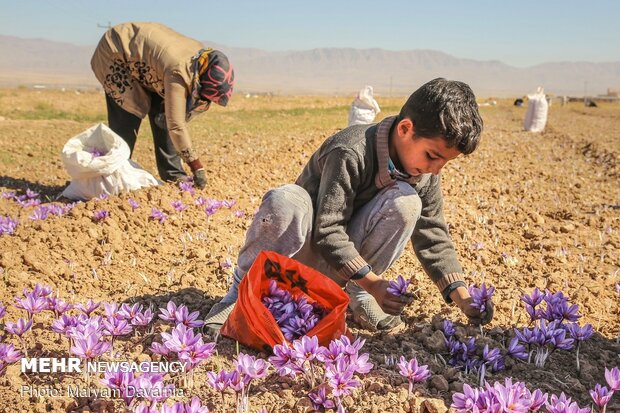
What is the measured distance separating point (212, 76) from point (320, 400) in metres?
3.59

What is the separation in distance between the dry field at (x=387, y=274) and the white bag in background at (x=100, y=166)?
0.45m

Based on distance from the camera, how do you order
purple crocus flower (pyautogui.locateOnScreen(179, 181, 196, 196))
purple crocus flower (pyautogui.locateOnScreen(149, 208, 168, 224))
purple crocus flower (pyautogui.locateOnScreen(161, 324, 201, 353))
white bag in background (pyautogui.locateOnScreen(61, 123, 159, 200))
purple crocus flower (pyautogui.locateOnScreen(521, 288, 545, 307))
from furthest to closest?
white bag in background (pyautogui.locateOnScreen(61, 123, 159, 200)) < purple crocus flower (pyautogui.locateOnScreen(179, 181, 196, 196)) < purple crocus flower (pyautogui.locateOnScreen(149, 208, 168, 224)) < purple crocus flower (pyautogui.locateOnScreen(521, 288, 545, 307)) < purple crocus flower (pyautogui.locateOnScreen(161, 324, 201, 353))

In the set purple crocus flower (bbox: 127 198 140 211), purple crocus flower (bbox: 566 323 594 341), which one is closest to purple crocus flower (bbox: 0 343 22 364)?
purple crocus flower (bbox: 566 323 594 341)

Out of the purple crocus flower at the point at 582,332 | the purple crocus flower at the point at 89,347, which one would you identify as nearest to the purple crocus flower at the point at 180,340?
the purple crocus flower at the point at 89,347

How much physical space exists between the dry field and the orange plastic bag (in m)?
0.14

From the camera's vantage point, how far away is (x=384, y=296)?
2539 mm

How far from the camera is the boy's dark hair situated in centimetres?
239

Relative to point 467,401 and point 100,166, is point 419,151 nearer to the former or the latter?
point 467,401

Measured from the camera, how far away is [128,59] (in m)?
5.54

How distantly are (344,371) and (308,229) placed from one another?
871 mm

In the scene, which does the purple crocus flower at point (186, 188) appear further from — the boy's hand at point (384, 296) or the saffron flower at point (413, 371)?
the saffron flower at point (413, 371)

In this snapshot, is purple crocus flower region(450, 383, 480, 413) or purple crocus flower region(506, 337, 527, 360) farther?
purple crocus flower region(506, 337, 527, 360)
